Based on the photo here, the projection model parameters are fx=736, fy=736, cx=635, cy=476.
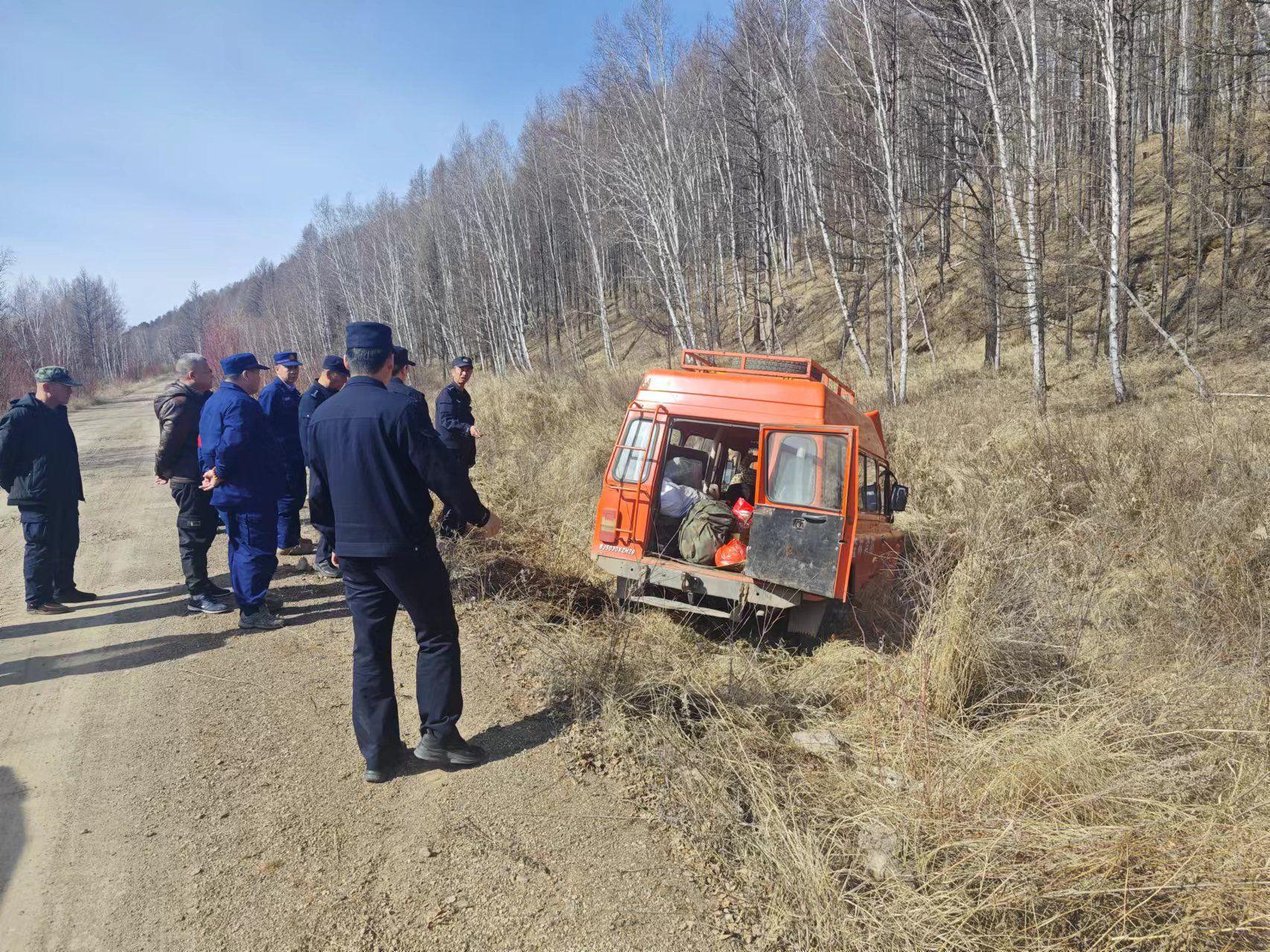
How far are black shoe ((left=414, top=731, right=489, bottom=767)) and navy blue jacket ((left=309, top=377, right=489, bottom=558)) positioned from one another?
0.89m

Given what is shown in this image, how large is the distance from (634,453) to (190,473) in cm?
344

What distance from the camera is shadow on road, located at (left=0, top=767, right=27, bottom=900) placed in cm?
271

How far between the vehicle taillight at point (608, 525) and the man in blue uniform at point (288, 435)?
317 centimetres

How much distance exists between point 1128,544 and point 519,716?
5.00 m

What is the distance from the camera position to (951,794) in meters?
2.76

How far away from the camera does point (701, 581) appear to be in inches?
201

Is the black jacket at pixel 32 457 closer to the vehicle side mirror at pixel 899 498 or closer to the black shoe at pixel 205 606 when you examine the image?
the black shoe at pixel 205 606

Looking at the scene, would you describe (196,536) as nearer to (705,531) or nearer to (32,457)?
(32,457)

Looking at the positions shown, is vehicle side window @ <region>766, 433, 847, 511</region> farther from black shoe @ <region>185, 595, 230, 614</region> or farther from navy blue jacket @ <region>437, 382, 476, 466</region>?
black shoe @ <region>185, 595, 230, 614</region>

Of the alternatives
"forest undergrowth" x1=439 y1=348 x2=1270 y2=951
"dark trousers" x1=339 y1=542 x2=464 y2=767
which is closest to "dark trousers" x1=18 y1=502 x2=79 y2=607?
"forest undergrowth" x1=439 y1=348 x2=1270 y2=951

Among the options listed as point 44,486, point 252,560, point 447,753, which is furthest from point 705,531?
point 44,486

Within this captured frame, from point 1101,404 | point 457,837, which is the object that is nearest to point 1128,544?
point 457,837

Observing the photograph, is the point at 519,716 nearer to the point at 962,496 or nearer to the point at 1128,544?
the point at 1128,544

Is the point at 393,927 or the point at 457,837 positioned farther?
the point at 457,837
